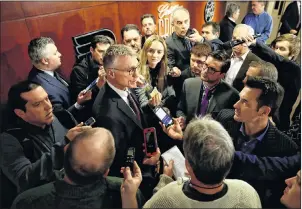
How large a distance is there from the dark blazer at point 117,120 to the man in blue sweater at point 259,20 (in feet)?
4.41

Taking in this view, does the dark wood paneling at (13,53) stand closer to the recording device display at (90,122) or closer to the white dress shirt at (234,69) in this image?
the recording device display at (90,122)

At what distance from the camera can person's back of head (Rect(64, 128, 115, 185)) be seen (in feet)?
3.57

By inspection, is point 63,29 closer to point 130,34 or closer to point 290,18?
point 130,34

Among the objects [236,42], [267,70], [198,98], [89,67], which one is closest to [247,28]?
[236,42]

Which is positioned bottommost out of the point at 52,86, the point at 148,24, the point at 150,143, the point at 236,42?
the point at 150,143

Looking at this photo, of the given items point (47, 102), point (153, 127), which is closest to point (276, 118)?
point (153, 127)

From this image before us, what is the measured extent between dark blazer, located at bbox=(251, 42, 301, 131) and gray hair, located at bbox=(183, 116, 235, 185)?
3.96 feet

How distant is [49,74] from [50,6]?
504mm

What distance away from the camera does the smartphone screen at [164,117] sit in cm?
161

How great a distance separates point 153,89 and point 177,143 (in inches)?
22.3

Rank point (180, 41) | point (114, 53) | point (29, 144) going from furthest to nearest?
point (180, 41), point (114, 53), point (29, 144)

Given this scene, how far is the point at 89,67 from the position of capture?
1895 mm

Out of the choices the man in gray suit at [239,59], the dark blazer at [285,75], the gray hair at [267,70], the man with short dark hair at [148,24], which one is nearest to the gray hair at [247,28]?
the man in gray suit at [239,59]

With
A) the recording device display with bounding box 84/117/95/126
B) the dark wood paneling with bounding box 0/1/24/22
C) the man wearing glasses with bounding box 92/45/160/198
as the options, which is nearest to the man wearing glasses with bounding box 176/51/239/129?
the man wearing glasses with bounding box 92/45/160/198
